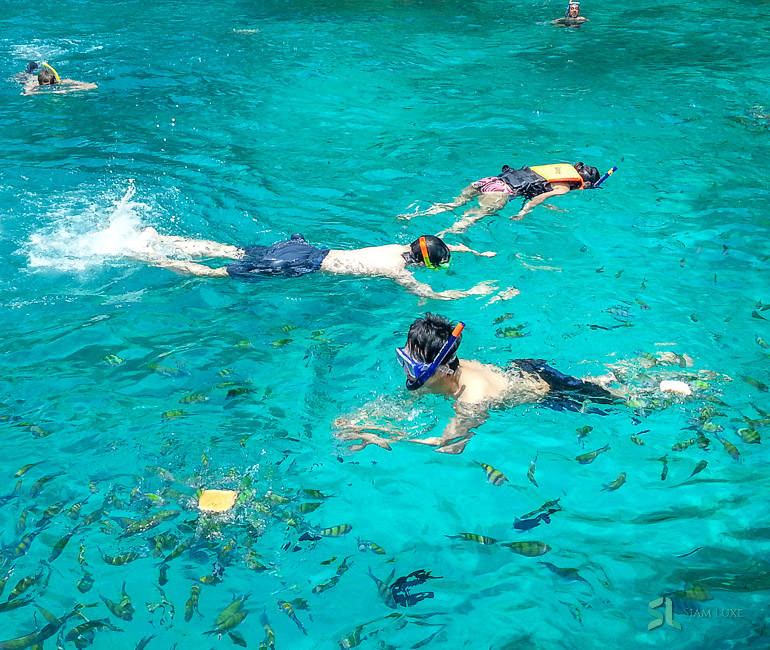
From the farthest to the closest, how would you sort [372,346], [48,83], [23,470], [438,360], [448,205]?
[48,83] < [448,205] < [372,346] < [23,470] < [438,360]

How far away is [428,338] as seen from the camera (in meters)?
5.30

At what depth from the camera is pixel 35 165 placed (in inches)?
462

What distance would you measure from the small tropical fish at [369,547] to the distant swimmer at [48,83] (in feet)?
45.6

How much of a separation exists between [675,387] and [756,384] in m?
0.84

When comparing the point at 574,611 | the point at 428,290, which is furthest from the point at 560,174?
the point at 574,611

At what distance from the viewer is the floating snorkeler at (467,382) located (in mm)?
5328

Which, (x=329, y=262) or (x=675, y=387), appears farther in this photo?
(x=329, y=262)

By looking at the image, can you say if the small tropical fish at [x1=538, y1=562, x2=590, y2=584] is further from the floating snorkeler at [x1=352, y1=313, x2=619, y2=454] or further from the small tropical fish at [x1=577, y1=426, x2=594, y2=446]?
the small tropical fish at [x1=577, y1=426, x2=594, y2=446]

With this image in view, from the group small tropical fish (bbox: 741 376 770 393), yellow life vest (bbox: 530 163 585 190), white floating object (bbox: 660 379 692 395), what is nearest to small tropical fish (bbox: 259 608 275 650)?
white floating object (bbox: 660 379 692 395)

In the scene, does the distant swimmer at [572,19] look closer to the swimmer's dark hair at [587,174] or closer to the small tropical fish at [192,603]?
the swimmer's dark hair at [587,174]

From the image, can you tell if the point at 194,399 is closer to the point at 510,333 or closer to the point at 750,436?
the point at 510,333

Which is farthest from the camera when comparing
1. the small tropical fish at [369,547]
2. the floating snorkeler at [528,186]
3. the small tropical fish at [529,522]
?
the floating snorkeler at [528,186]

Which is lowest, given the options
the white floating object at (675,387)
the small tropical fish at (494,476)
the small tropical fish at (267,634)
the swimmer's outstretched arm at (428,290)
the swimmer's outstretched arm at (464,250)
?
the small tropical fish at (267,634)

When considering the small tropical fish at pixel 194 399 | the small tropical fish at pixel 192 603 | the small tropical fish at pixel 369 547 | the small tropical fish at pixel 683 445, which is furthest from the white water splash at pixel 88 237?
the small tropical fish at pixel 683 445
